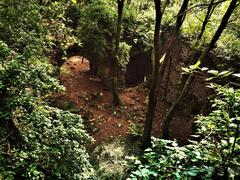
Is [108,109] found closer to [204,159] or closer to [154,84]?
[154,84]

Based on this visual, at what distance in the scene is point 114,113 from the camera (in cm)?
1280

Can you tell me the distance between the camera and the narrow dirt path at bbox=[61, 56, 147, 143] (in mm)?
11891

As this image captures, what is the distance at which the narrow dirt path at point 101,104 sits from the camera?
1189cm

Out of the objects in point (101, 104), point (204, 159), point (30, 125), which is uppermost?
point (101, 104)

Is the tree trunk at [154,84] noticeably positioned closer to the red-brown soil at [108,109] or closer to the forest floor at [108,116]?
the forest floor at [108,116]

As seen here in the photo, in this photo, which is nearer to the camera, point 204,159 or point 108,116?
point 204,159

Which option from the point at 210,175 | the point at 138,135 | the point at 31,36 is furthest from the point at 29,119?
the point at 138,135

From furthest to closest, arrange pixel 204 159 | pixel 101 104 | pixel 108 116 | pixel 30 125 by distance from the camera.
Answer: pixel 101 104
pixel 108 116
pixel 30 125
pixel 204 159

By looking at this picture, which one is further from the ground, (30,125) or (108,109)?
(108,109)

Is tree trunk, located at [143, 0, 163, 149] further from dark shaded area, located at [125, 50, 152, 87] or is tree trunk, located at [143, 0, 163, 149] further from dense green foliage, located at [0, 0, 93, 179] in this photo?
dark shaded area, located at [125, 50, 152, 87]

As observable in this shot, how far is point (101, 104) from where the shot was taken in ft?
43.3

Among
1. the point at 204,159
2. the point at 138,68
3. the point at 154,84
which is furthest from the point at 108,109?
the point at 204,159

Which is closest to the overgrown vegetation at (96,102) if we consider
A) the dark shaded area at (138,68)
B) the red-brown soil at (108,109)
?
the red-brown soil at (108,109)

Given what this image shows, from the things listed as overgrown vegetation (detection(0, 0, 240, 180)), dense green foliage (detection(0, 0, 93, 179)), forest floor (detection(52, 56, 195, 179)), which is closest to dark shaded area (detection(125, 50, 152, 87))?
forest floor (detection(52, 56, 195, 179))
